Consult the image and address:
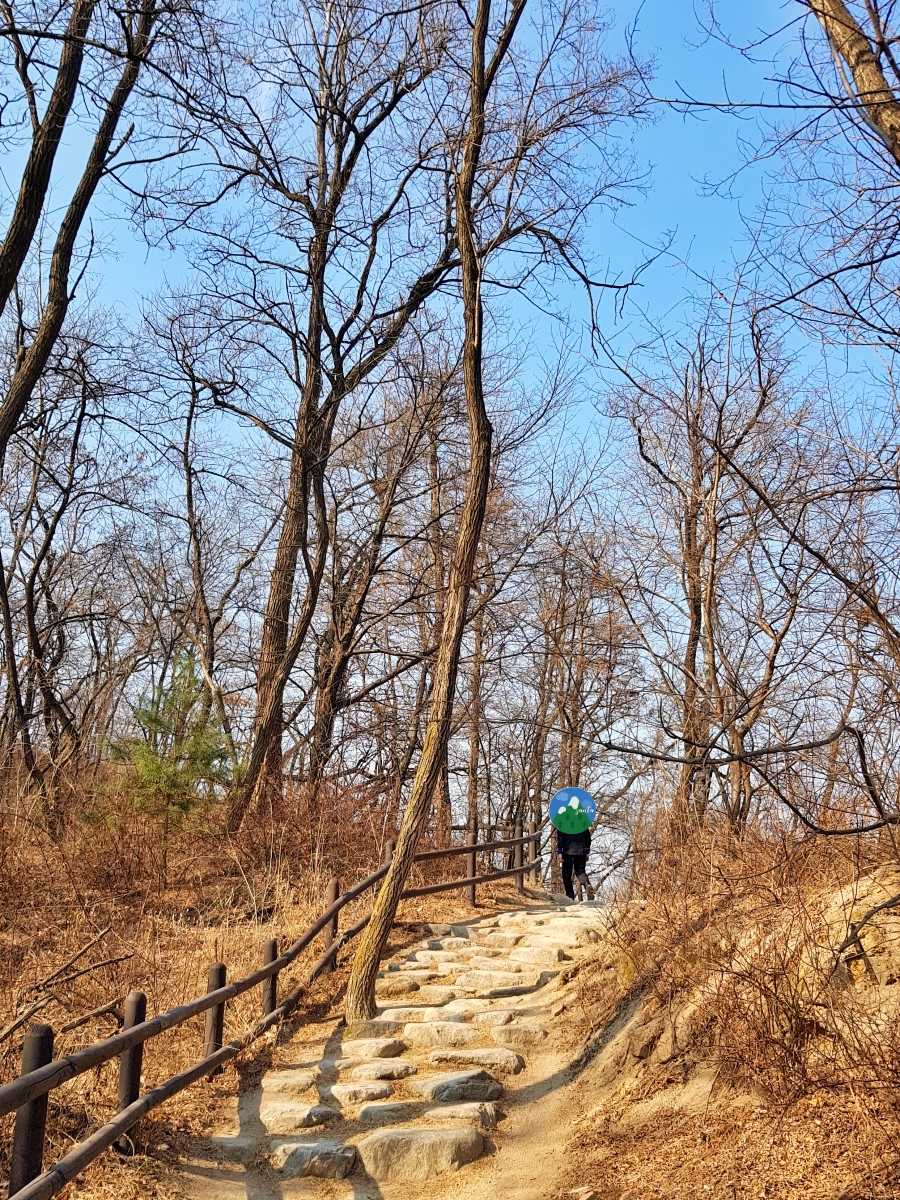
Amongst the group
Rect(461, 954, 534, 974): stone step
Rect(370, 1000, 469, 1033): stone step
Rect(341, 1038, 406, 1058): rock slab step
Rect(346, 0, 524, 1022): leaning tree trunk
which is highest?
Rect(346, 0, 524, 1022): leaning tree trunk

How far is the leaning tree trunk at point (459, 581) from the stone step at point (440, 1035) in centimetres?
50

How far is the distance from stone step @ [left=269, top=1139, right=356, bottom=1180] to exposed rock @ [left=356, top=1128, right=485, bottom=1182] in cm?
11

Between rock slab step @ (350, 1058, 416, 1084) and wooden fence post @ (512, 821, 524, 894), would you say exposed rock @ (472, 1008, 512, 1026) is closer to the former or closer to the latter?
rock slab step @ (350, 1058, 416, 1084)

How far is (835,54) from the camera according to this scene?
4426mm

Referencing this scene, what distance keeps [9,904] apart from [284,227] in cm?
956

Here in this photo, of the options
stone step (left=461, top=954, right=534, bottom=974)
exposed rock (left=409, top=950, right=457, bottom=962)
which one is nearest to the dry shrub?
stone step (left=461, top=954, right=534, bottom=974)

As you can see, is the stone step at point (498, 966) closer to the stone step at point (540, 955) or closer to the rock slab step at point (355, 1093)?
the stone step at point (540, 955)

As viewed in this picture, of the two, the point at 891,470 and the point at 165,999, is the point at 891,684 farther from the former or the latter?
the point at 165,999

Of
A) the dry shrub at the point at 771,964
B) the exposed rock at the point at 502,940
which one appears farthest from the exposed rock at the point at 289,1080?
the exposed rock at the point at 502,940

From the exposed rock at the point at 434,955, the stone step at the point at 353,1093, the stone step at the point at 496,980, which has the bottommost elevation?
the stone step at the point at 353,1093

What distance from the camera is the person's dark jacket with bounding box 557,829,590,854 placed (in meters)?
13.5

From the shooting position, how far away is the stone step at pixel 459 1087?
249 inches

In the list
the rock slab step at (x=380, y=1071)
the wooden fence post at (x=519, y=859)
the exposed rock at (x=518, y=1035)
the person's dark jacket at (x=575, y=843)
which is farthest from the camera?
the wooden fence post at (x=519, y=859)

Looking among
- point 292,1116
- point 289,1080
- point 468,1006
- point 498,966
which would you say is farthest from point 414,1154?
point 498,966
